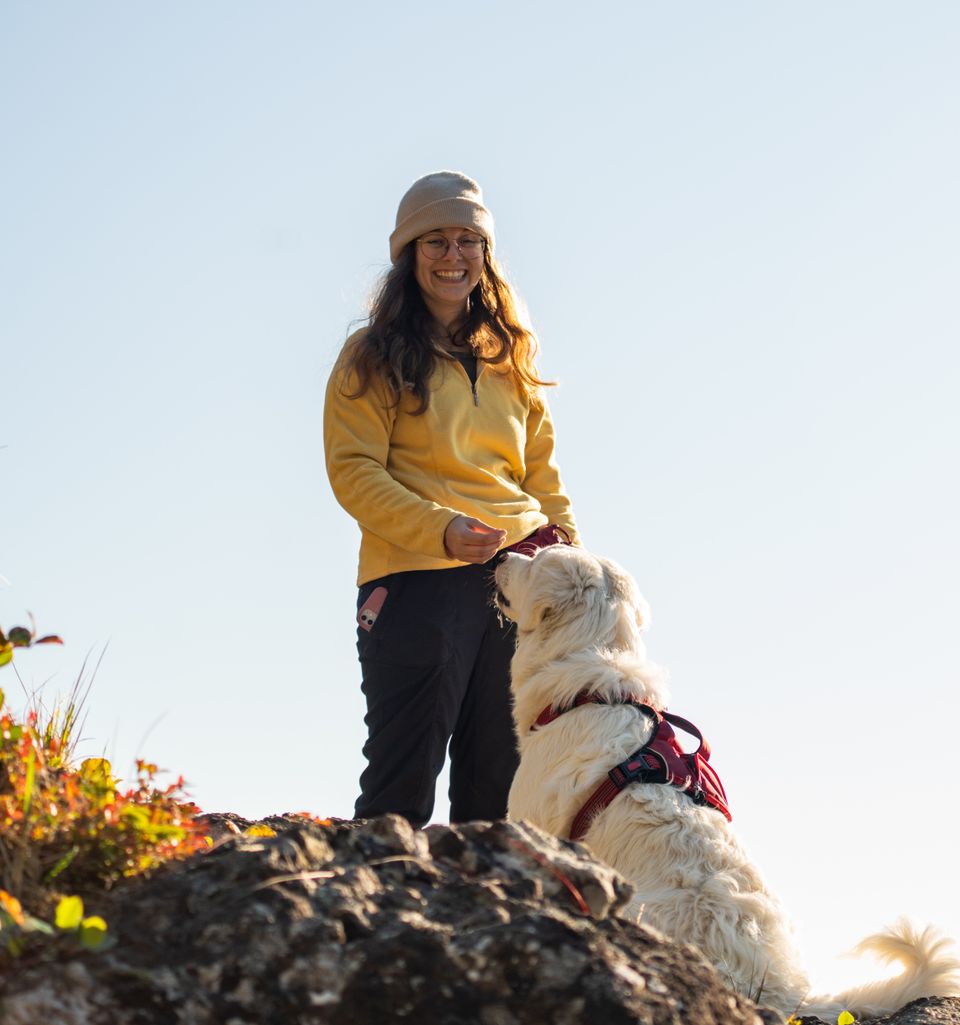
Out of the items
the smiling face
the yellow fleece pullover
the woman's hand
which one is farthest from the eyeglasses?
the woman's hand

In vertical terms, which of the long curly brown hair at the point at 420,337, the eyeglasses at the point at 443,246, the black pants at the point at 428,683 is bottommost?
the black pants at the point at 428,683

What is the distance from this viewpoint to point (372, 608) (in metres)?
5.86

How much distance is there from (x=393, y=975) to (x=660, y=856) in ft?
8.52

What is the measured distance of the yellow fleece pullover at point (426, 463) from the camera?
224 inches

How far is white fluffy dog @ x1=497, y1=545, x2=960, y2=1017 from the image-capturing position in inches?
176

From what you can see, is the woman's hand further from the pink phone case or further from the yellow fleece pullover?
the pink phone case

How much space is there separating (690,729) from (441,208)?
8.56 feet

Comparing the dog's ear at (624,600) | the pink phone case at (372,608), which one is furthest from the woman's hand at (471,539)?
the dog's ear at (624,600)

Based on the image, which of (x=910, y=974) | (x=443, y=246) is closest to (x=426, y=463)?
(x=443, y=246)

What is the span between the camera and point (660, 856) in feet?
15.7

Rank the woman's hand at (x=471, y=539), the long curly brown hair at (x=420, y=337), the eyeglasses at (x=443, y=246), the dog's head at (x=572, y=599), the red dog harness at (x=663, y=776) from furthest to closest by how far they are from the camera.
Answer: the eyeglasses at (x=443, y=246)
the long curly brown hair at (x=420, y=337)
the dog's head at (x=572, y=599)
the woman's hand at (x=471, y=539)
the red dog harness at (x=663, y=776)

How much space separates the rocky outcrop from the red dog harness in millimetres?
2370

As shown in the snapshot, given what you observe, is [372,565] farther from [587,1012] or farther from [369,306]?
[587,1012]

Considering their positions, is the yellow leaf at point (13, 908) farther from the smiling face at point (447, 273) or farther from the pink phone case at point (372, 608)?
the smiling face at point (447, 273)
